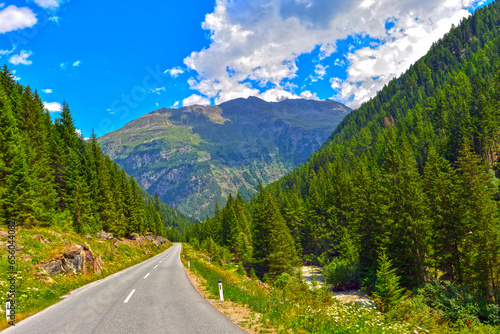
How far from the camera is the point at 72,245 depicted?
73.7 feet

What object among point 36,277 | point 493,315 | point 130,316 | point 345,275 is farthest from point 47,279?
point 345,275

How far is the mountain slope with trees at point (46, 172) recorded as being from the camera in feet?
75.5

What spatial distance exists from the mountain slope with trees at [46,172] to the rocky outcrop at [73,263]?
5.64 meters

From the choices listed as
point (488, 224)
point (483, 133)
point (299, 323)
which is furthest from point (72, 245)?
point (483, 133)

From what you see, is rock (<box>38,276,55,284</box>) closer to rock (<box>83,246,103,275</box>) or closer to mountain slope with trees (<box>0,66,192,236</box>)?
rock (<box>83,246,103,275</box>)

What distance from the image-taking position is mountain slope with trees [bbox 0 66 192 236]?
23016 millimetres

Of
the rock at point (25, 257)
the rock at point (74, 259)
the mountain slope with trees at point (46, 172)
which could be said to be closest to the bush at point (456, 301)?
the rock at point (74, 259)

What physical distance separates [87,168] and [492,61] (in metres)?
173

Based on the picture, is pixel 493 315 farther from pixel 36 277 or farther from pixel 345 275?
pixel 36 277

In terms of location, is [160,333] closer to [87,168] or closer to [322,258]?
[87,168]

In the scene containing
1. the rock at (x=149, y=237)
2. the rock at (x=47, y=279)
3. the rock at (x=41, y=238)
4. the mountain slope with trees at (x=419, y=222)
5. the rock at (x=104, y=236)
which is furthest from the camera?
the rock at (x=149, y=237)

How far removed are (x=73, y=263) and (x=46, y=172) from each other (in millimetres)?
17185

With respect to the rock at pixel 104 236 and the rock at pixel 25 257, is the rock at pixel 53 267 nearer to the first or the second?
the rock at pixel 25 257

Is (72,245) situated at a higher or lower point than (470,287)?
higher
